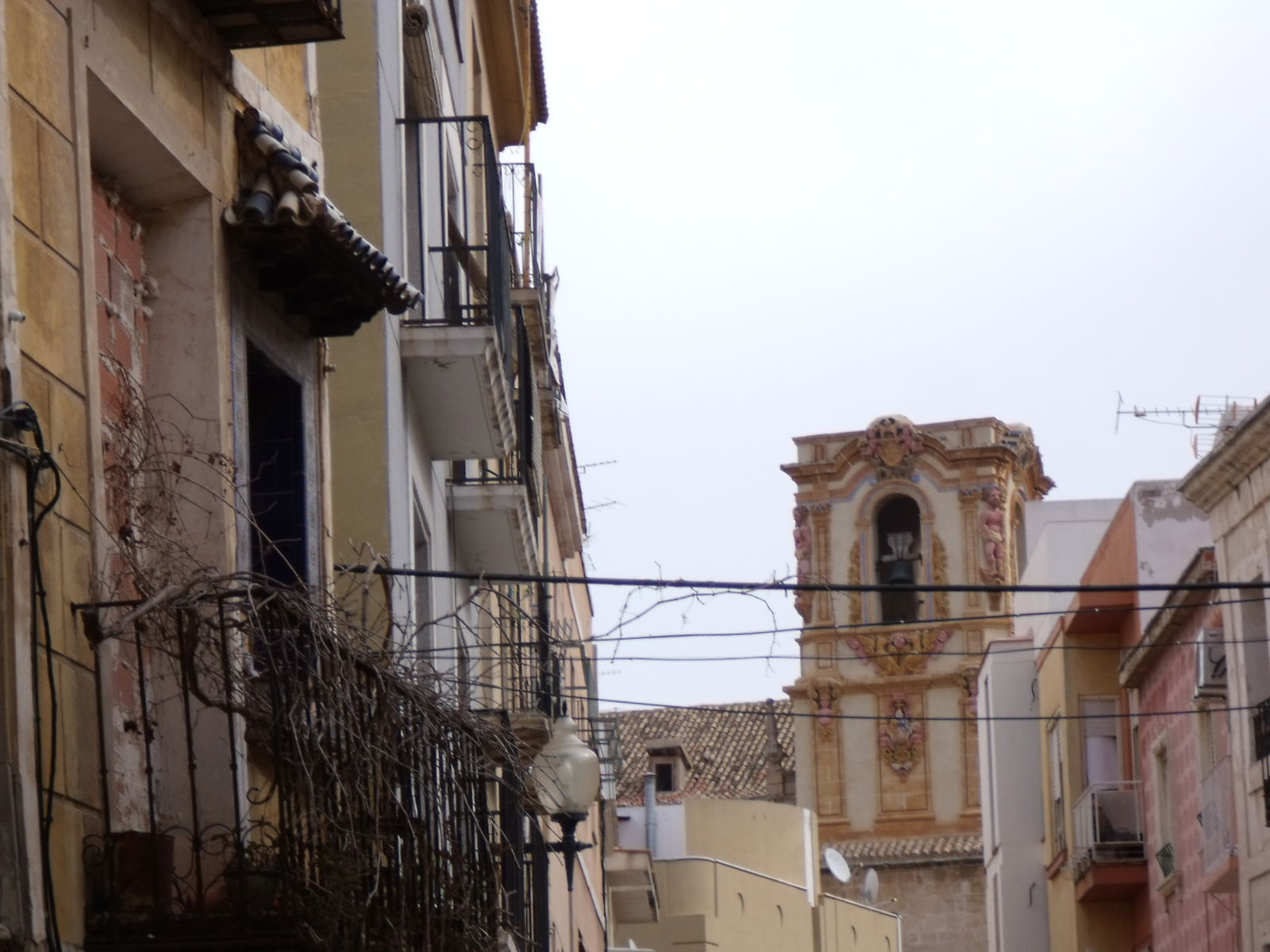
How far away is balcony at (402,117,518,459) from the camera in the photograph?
41.6 ft

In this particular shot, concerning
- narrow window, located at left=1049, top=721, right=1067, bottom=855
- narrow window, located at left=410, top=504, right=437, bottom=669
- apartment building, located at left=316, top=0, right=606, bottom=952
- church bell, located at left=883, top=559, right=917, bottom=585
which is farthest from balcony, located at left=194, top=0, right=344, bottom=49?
church bell, located at left=883, top=559, right=917, bottom=585

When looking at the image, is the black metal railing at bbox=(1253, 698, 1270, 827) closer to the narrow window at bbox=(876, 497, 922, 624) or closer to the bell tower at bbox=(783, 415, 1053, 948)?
the bell tower at bbox=(783, 415, 1053, 948)

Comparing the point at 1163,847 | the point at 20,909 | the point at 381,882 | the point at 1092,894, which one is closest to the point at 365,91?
the point at 381,882

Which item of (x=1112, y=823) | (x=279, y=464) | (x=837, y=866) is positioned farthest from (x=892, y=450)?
(x=279, y=464)

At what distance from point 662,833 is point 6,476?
35555 millimetres

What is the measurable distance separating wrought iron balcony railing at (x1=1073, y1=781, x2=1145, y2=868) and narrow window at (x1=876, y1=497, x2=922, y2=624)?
2879 cm

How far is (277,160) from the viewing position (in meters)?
8.52

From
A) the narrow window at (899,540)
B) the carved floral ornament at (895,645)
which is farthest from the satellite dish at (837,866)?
the narrow window at (899,540)

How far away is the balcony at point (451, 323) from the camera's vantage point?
12.7m

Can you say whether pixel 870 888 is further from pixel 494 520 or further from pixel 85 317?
pixel 85 317

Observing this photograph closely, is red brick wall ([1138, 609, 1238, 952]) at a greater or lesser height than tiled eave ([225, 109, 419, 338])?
lesser

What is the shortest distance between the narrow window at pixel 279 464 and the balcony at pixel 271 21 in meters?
1.20

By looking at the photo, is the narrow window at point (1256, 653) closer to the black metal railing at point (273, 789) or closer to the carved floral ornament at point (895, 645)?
the black metal railing at point (273, 789)

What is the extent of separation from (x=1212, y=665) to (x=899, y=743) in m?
35.8
